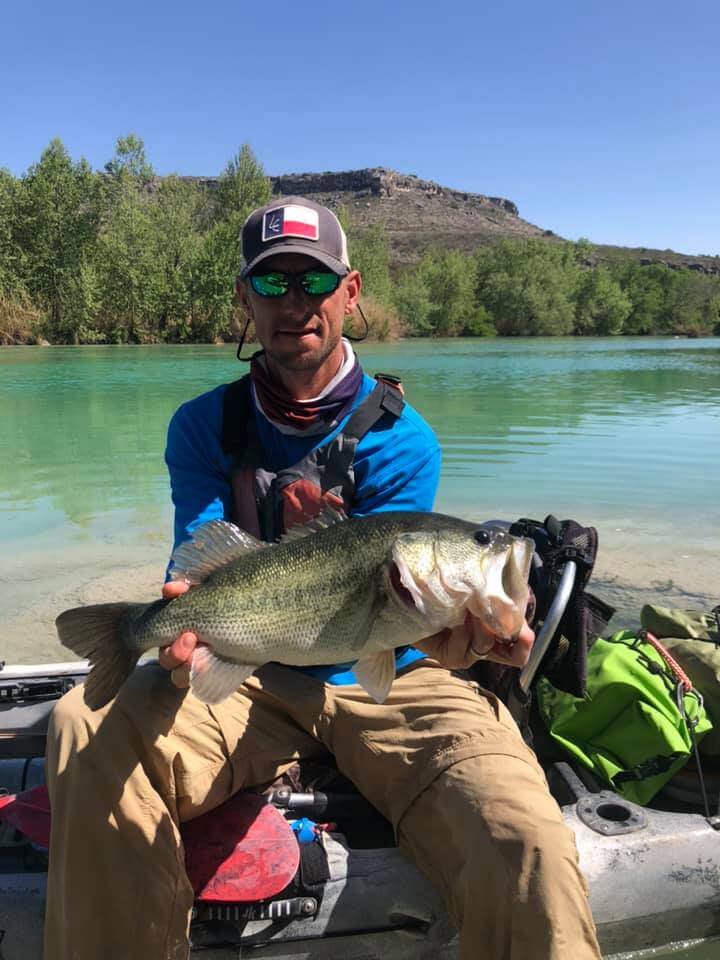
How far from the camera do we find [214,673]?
2533mm

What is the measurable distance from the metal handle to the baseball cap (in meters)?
1.65

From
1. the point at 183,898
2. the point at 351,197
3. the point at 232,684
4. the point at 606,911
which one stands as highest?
the point at 351,197

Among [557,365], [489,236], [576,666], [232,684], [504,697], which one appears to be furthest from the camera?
[489,236]

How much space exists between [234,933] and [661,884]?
160 cm

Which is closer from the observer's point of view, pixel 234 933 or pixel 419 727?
pixel 234 933

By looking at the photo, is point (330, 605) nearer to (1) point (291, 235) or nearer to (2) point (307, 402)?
(2) point (307, 402)

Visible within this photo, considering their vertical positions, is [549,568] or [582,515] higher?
[549,568]

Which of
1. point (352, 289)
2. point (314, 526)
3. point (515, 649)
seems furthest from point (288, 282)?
point (515, 649)

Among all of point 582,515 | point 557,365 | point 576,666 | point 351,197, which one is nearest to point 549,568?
point 576,666

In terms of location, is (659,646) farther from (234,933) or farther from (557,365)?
(557,365)

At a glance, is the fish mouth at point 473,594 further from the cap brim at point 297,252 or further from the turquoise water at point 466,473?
the turquoise water at point 466,473

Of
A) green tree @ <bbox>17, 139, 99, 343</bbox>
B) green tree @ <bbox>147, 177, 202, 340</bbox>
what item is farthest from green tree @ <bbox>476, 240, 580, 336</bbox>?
green tree @ <bbox>17, 139, 99, 343</bbox>

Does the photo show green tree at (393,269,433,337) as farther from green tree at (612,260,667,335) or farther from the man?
the man

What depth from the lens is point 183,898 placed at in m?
2.37
